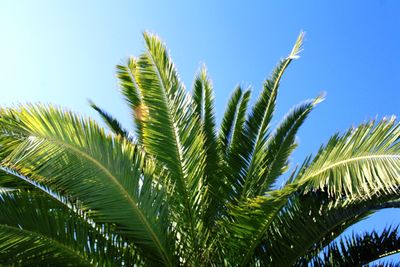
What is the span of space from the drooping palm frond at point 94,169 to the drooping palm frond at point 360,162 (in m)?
1.57

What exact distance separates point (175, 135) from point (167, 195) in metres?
0.69

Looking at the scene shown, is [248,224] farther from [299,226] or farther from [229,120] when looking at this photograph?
[229,120]

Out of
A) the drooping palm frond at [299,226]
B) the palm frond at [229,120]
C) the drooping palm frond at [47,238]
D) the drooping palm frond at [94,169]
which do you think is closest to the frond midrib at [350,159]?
the drooping palm frond at [299,226]

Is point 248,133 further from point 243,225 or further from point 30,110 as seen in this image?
point 30,110

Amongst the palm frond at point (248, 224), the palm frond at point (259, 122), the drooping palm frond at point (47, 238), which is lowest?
the drooping palm frond at point (47, 238)

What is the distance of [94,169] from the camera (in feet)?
17.7

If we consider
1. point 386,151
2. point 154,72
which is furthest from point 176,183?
point 386,151

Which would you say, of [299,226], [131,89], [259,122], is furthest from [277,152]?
[131,89]

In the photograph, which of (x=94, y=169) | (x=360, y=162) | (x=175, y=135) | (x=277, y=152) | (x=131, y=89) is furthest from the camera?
(x=131, y=89)

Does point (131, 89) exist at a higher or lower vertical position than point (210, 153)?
higher

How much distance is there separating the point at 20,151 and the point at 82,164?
616 millimetres

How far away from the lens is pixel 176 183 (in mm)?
6109

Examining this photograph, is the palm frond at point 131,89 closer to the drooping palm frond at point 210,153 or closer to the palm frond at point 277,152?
the drooping palm frond at point 210,153

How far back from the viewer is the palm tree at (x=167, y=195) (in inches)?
207
